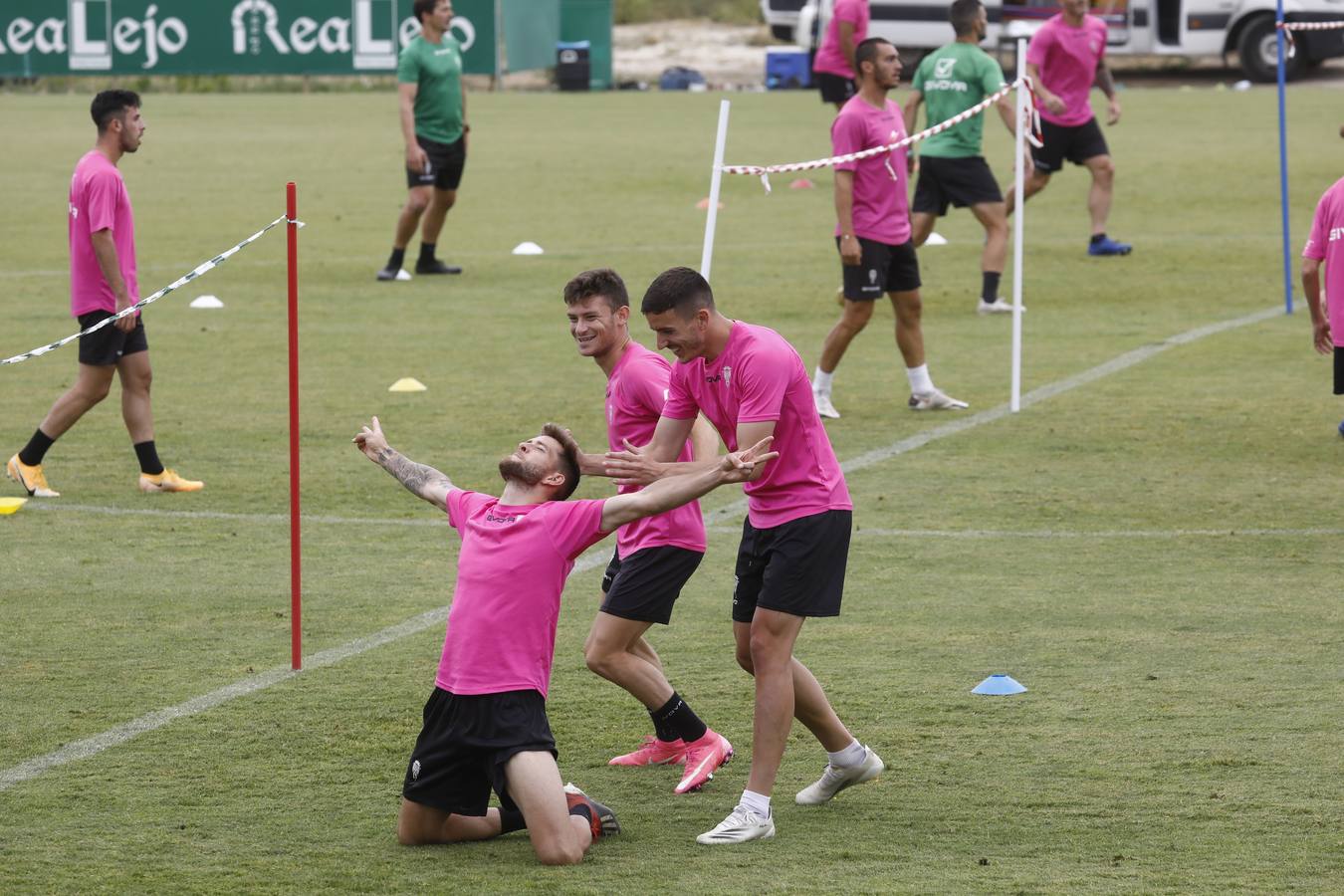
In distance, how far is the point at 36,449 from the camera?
10.3 metres

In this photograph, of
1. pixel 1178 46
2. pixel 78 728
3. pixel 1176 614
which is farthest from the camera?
pixel 1178 46

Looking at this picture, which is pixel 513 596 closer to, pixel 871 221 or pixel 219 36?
pixel 871 221

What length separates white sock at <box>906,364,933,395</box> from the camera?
12422mm

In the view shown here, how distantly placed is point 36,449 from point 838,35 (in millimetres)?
12499

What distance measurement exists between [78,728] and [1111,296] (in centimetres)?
1189

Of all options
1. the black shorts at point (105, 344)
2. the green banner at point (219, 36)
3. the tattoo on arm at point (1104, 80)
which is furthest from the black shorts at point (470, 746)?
the green banner at point (219, 36)

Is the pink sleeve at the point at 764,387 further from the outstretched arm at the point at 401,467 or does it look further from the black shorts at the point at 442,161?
the black shorts at the point at 442,161

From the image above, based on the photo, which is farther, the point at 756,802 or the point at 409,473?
the point at 409,473

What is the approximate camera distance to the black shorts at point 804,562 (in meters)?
5.75

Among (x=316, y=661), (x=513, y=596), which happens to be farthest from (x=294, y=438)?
(x=513, y=596)

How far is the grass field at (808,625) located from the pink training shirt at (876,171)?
119cm

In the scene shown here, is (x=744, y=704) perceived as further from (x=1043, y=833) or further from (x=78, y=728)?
(x=78, y=728)

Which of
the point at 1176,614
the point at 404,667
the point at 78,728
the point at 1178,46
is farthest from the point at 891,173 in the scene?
the point at 1178,46

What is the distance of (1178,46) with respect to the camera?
1406 inches
